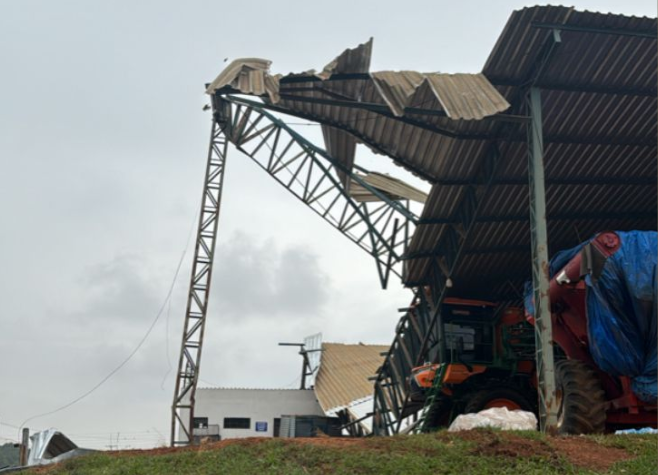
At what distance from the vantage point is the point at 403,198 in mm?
23500

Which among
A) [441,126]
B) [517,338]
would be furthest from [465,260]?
[441,126]

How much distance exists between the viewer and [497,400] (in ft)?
63.2

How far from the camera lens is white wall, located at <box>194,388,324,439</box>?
39.7 metres

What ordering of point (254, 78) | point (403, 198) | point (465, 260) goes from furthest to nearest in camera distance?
point (403, 198) → point (465, 260) → point (254, 78)

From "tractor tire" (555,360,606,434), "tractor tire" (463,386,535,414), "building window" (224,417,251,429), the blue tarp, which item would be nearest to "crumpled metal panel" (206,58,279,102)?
the blue tarp

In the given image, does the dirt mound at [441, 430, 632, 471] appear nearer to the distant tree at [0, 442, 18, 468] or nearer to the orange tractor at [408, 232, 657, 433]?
the orange tractor at [408, 232, 657, 433]

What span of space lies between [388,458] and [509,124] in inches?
370

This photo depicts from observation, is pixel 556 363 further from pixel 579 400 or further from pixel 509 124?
pixel 509 124

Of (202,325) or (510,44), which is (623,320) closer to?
(510,44)

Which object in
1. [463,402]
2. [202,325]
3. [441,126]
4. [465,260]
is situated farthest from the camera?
[202,325]

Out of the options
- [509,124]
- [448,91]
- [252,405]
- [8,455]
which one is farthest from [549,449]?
[252,405]

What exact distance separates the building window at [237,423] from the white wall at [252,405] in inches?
6.1

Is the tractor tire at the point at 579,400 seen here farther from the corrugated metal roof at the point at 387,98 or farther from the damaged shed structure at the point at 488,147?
the corrugated metal roof at the point at 387,98

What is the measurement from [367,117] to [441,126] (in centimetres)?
195
